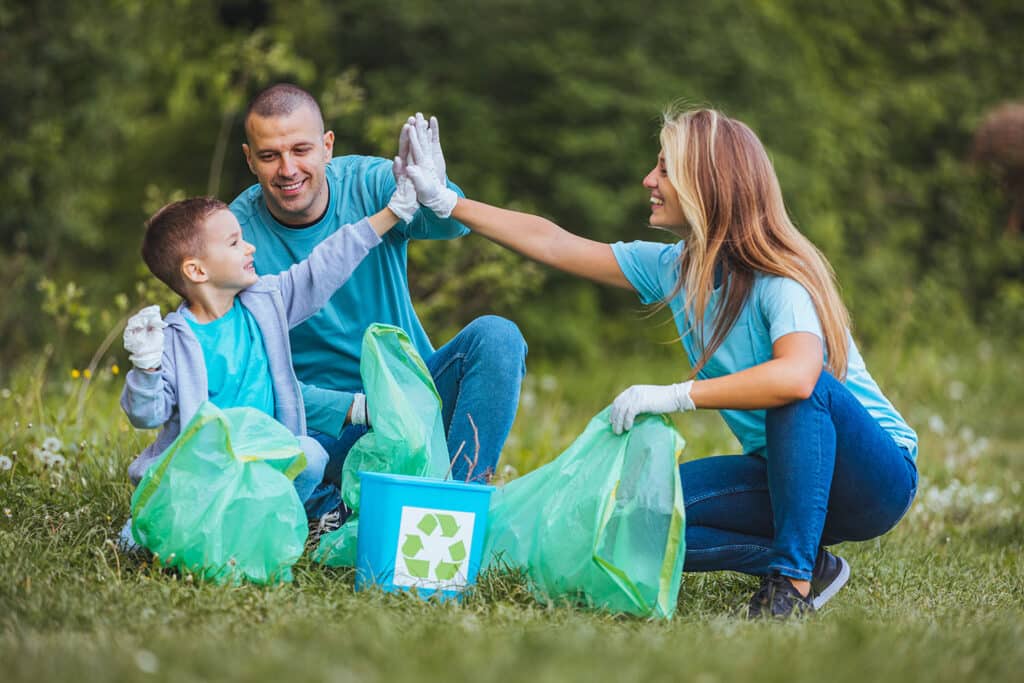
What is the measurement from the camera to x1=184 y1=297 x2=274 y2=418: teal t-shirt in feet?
9.27

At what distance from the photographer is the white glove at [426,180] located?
3.01m

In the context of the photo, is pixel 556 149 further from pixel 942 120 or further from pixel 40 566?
pixel 40 566

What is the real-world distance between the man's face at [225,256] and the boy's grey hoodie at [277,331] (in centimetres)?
8

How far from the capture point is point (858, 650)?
2.03 meters

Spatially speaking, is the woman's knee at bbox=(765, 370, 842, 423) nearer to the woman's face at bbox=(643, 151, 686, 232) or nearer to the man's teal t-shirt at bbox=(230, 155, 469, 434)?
the woman's face at bbox=(643, 151, 686, 232)

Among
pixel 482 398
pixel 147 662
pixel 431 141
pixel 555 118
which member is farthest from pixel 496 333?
pixel 555 118

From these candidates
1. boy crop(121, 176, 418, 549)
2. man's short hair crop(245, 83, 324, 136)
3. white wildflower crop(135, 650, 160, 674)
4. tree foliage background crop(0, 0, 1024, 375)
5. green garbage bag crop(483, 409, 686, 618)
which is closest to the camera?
white wildflower crop(135, 650, 160, 674)

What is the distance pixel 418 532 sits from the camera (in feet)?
8.52

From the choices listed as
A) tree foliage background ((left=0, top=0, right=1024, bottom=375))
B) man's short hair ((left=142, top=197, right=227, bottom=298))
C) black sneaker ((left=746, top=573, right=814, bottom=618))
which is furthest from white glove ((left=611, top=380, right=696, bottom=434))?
tree foliage background ((left=0, top=0, right=1024, bottom=375))

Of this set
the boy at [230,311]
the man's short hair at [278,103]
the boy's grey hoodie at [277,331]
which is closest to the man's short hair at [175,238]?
the boy at [230,311]

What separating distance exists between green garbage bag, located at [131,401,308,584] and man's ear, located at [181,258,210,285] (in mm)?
420

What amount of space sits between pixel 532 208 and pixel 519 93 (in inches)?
43.4

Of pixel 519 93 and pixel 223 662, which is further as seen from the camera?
pixel 519 93

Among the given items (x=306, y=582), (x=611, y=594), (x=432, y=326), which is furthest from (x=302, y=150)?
(x=432, y=326)
